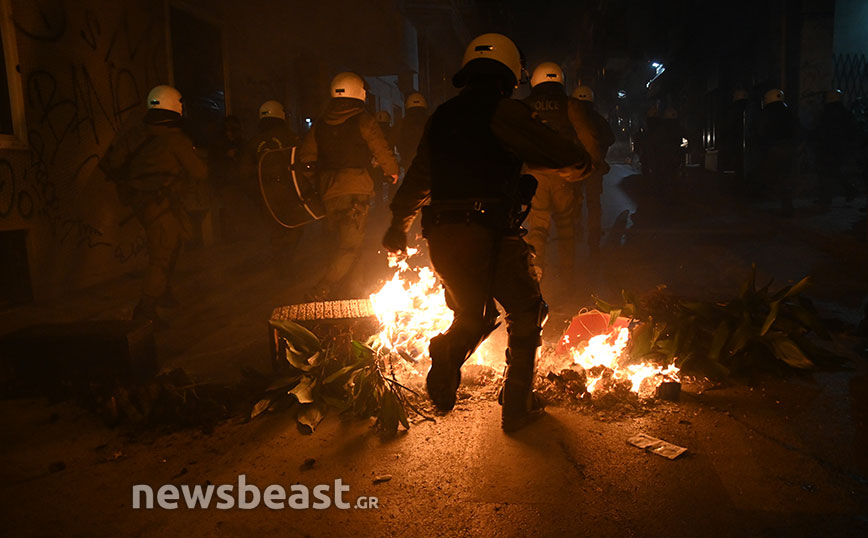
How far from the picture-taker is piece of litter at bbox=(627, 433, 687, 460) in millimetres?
3021

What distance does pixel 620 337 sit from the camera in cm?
434

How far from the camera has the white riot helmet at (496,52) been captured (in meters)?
3.32

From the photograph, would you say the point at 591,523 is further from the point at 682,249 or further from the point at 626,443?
the point at 682,249

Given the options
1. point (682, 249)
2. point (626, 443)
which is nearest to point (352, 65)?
point (682, 249)

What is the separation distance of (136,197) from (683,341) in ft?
16.8

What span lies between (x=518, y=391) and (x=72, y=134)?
17.6ft

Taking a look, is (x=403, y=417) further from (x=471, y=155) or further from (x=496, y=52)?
(x=496, y=52)

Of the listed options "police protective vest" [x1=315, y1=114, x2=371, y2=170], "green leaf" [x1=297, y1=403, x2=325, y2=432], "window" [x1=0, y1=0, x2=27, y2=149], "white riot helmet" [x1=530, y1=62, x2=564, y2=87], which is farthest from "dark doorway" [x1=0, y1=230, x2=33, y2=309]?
"white riot helmet" [x1=530, y1=62, x2=564, y2=87]

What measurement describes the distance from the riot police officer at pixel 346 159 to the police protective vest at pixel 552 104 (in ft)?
5.31

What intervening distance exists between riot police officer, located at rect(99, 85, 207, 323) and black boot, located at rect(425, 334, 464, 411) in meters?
3.84

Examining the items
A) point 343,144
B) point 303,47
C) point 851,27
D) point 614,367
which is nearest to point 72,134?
point 343,144

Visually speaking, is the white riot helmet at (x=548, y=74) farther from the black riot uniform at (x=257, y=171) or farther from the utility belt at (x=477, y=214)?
the utility belt at (x=477, y=214)

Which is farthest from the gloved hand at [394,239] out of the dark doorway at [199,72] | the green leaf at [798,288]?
the dark doorway at [199,72]

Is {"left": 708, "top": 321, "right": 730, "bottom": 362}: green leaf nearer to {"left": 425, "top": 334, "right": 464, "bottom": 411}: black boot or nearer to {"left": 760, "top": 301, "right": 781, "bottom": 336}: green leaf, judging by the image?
{"left": 760, "top": 301, "right": 781, "bottom": 336}: green leaf
